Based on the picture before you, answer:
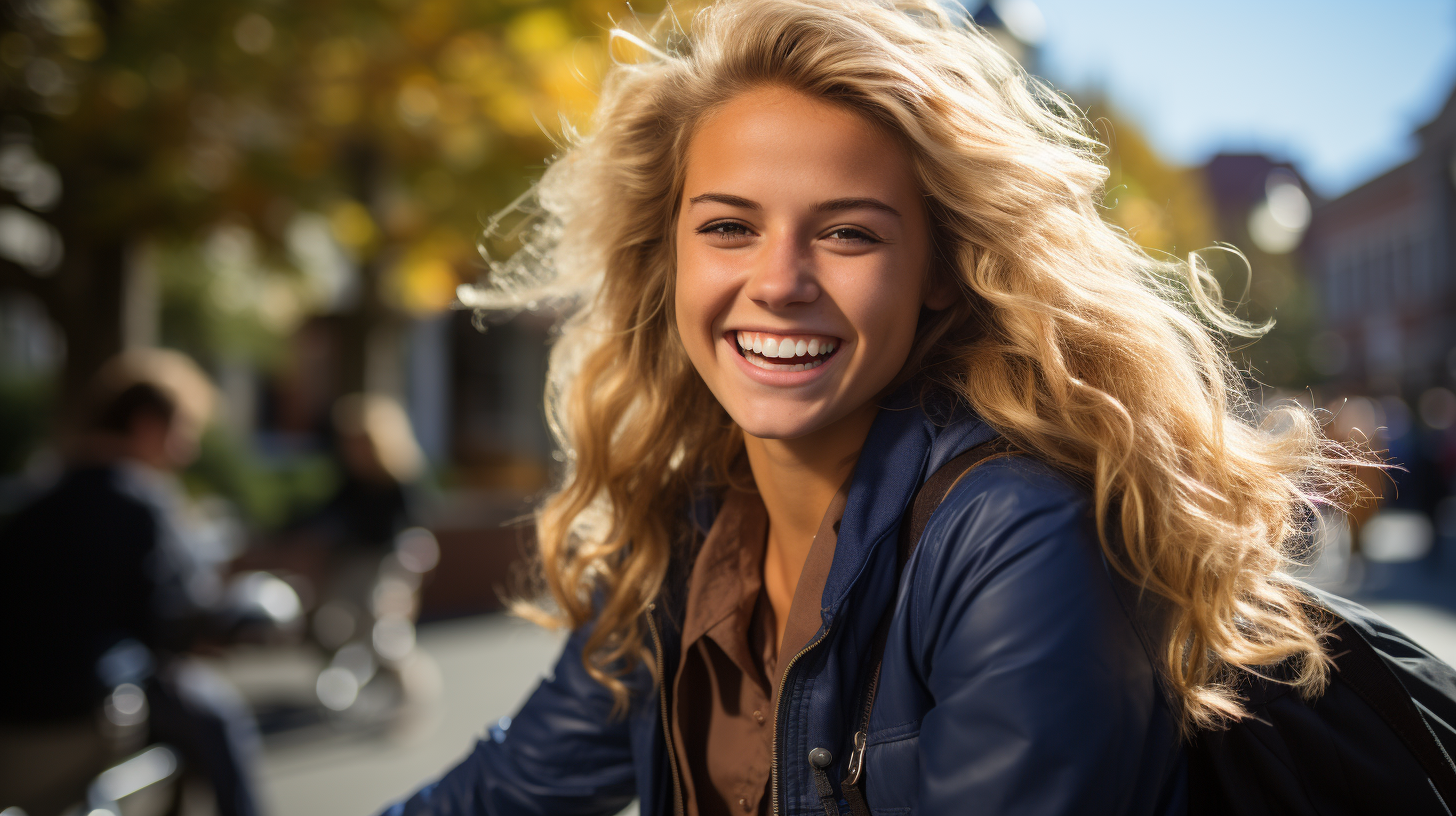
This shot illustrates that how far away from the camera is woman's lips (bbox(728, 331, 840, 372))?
5.74ft

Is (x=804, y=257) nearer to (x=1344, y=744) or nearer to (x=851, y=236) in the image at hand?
(x=851, y=236)

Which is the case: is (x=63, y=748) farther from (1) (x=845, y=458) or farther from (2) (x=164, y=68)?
(2) (x=164, y=68)

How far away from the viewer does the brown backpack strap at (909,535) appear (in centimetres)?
158

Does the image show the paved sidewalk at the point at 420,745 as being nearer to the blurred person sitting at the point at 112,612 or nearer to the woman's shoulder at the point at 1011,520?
the blurred person sitting at the point at 112,612

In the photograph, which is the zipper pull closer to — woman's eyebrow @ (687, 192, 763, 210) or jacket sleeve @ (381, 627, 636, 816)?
jacket sleeve @ (381, 627, 636, 816)

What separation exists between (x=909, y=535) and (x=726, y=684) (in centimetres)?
52

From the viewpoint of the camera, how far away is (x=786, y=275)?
1.71 m

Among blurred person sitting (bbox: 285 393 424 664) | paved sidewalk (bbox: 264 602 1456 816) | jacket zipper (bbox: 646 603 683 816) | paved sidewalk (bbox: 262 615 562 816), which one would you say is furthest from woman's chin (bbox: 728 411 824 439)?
blurred person sitting (bbox: 285 393 424 664)

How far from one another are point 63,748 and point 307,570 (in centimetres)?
601

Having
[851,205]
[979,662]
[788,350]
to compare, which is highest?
[851,205]

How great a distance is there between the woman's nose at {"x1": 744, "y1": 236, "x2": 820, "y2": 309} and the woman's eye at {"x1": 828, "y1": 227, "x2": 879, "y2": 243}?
5 cm

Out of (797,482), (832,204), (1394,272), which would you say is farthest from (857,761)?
(1394,272)

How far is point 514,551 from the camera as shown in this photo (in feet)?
37.1

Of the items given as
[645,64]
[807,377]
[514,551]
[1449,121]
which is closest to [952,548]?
[807,377]
